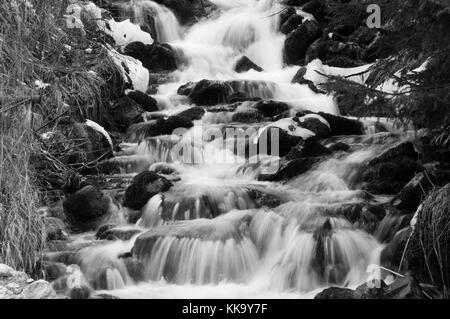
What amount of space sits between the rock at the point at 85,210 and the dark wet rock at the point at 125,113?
3168 mm

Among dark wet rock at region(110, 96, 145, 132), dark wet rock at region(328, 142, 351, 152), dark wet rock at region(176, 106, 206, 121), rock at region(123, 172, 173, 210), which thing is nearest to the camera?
rock at region(123, 172, 173, 210)

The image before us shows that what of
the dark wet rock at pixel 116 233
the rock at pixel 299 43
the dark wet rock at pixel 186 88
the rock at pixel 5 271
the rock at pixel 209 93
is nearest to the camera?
the rock at pixel 5 271

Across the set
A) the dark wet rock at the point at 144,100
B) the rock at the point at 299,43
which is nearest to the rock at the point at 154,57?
the dark wet rock at the point at 144,100

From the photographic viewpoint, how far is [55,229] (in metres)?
6.91

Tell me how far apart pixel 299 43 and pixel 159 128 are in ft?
19.2

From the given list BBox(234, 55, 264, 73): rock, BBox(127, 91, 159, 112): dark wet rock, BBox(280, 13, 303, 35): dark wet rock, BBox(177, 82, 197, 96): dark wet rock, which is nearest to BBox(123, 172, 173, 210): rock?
BBox(127, 91, 159, 112): dark wet rock

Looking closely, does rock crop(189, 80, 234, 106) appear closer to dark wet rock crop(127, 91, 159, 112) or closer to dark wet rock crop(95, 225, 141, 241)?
dark wet rock crop(127, 91, 159, 112)

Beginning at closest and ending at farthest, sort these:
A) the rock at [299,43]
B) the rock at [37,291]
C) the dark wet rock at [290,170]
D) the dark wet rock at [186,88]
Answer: the rock at [37,291], the dark wet rock at [290,170], the dark wet rock at [186,88], the rock at [299,43]

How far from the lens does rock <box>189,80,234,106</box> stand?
39.4 ft

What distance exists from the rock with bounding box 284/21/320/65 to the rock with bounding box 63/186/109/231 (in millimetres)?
8411

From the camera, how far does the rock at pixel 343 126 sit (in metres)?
10.3

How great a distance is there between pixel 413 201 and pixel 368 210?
500mm

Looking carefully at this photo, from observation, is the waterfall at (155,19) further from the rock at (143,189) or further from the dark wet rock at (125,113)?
the rock at (143,189)

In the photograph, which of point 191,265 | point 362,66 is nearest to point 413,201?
point 191,265
